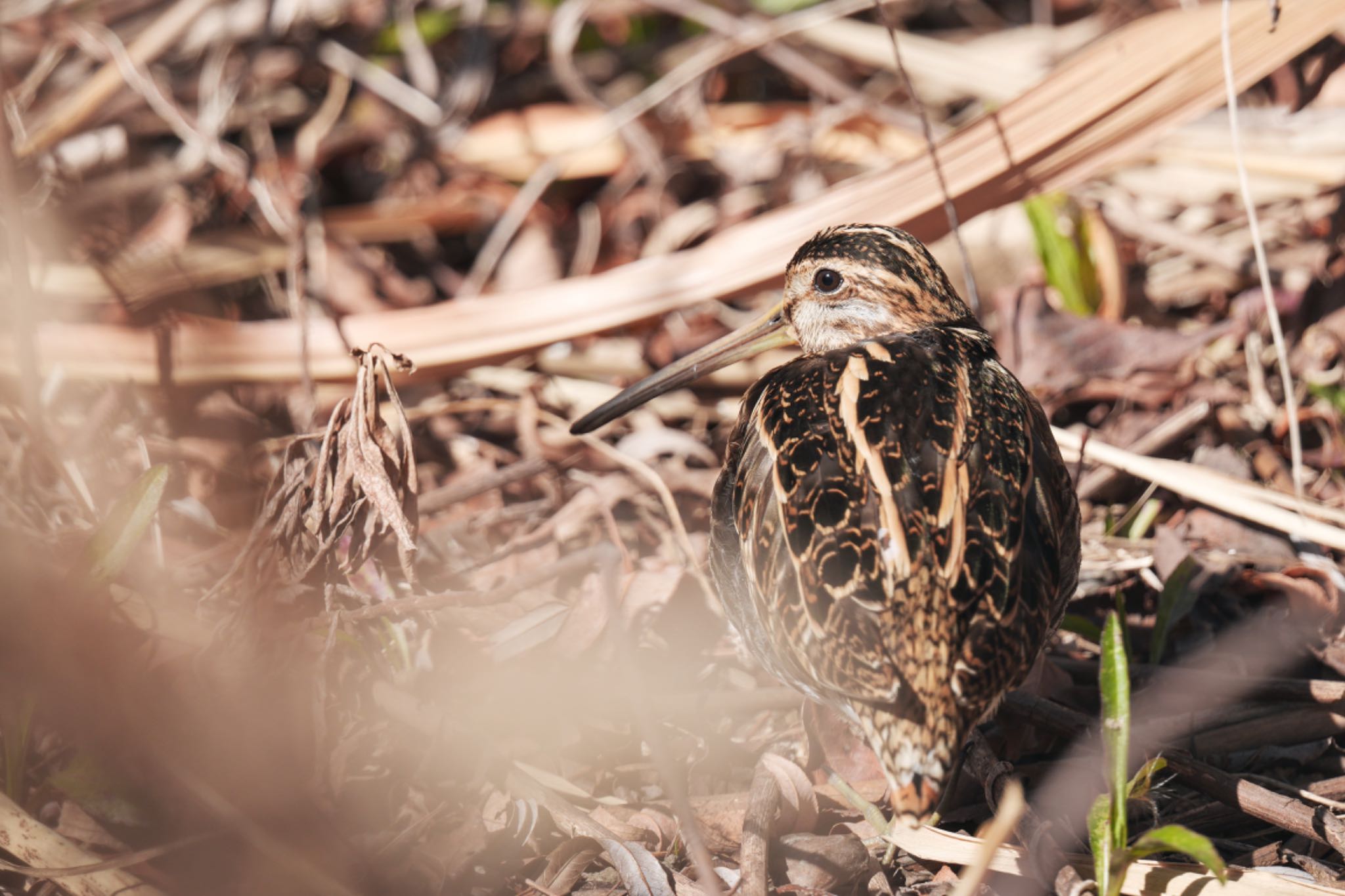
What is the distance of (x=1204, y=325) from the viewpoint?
4.39 m

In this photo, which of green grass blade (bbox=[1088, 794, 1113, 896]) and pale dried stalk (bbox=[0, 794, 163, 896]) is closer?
green grass blade (bbox=[1088, 794, 1113, 896])

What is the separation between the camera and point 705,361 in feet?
11.1

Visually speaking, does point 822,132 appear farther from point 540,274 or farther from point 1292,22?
point 1292,22

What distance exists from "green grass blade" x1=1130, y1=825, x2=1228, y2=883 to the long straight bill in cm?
164

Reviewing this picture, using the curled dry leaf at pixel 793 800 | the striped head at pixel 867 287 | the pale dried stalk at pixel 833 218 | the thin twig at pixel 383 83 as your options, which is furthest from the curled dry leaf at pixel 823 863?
the thin twig at pixel 383 83

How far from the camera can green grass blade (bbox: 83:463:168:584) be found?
281 centimetres

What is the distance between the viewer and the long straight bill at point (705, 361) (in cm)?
338

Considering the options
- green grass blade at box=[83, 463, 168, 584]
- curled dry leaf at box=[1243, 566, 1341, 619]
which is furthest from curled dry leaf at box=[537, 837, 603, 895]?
curled dry leaf at box=[1243, 566, 1341, 619]

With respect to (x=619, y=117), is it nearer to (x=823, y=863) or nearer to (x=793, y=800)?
(x=793, y=800)

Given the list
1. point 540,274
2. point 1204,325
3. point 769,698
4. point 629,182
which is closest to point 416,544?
point 769,698

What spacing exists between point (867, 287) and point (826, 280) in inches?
4.7

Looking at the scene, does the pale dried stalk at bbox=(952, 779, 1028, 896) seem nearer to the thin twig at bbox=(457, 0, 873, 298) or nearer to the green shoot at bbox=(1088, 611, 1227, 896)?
the green shoot at bbox=(1088, 611, 1227, 896)

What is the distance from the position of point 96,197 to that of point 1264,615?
14.8 feet

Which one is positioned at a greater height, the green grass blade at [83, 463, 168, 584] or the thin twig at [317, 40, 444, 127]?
the thin twig at [317, 40, 444, 127]
